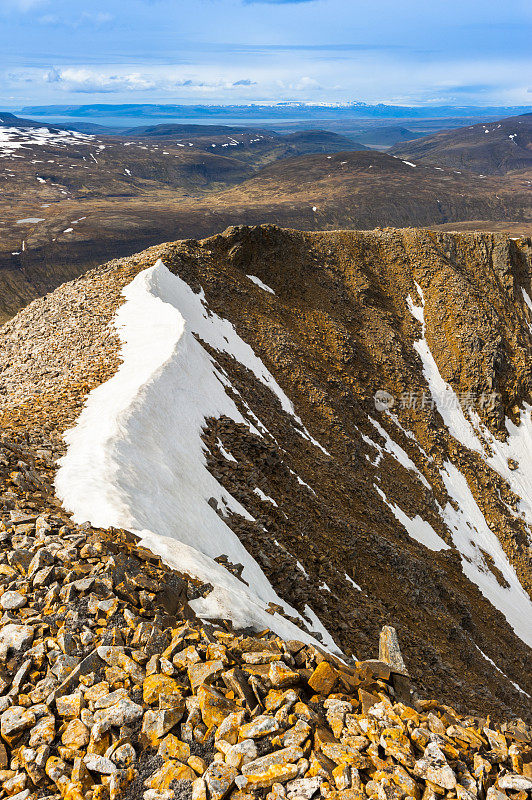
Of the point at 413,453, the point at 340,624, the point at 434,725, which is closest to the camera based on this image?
the point at 434,725

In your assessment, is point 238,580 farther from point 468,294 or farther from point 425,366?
point 468,294

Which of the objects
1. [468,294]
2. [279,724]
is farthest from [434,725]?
[468,294]

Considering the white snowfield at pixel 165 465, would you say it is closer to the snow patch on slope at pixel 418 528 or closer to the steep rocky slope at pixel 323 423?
the steep rocky slope at pixel 323 423

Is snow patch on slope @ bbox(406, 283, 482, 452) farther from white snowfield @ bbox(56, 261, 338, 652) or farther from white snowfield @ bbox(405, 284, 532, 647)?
white snowfield @ bbox(56, 261, 338, 652)

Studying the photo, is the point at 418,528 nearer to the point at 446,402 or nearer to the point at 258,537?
the point at 446,402

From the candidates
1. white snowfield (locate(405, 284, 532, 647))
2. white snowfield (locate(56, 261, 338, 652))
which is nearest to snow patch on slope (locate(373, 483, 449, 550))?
white snowfield (locate(405, 284, 532, 647))

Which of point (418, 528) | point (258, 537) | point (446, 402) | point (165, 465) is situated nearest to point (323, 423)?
point (418, 528)
